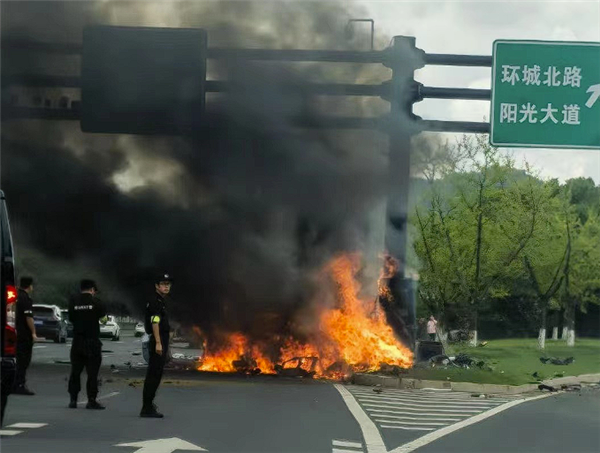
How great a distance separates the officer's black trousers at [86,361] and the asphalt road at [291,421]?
14.7 inches

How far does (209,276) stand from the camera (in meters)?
27.5

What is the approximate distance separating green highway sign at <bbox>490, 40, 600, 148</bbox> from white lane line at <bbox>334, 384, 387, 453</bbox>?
5.23 m

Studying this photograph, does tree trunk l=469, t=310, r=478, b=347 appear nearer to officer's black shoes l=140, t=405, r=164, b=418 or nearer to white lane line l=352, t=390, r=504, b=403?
white lane line l=352, t=390, r=504, b=403

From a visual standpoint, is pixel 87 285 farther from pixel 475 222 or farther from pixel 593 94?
pixel 475 222

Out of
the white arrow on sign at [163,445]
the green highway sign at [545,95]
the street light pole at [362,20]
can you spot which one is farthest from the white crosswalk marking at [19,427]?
the street light pole at [362,20]

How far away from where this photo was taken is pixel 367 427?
1472 centimetres

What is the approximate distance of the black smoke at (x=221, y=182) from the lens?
26.9m

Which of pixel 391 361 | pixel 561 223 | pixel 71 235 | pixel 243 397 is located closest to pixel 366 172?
pixel 391 361

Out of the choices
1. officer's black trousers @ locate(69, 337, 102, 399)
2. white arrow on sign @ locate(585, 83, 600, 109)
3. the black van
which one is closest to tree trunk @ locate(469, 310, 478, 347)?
white arrow on sign @ locate(585, 83, 600, 109)

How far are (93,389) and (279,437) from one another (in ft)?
12.9

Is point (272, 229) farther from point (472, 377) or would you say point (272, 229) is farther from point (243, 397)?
point (243, 397)

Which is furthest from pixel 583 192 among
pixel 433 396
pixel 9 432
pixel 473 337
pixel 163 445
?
pixel 163 445

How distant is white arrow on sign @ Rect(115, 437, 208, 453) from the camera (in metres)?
11.4

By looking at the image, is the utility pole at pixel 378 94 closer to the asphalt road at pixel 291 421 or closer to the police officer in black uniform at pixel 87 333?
the asphalt road at pixel 291 421
